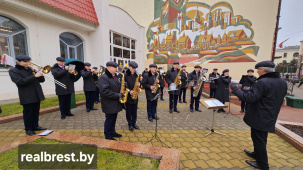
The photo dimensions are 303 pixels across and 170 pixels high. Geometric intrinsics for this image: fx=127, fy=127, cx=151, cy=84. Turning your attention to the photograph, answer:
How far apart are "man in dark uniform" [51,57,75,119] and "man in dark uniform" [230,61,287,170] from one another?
5.83 meters

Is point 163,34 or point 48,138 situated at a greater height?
point 163,34

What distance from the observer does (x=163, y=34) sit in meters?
16.2

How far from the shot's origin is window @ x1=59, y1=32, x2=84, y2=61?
9734 mm

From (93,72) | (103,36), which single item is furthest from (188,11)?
(93,72)

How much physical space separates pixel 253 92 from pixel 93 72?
6218mm

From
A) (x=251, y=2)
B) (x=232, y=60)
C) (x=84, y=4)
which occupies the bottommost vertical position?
(x=232, y=60)

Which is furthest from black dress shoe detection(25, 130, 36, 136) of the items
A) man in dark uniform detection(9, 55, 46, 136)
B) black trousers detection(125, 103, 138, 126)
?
black trousers detection(125, 103, 138, 126)

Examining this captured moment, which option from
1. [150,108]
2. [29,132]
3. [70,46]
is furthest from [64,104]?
[70,46]

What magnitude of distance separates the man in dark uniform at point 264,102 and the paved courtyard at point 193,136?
61 centimetres

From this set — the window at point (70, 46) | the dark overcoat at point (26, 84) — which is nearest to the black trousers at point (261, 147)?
the dark overcoat at point (26, 84)

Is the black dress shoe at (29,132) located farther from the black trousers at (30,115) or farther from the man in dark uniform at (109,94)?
the man in dark uniform at (109,94)

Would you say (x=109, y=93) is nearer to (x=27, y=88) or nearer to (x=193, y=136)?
(x=27, y=88)

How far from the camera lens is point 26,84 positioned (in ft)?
11.6

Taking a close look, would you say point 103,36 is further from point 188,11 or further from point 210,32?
point 210,32
